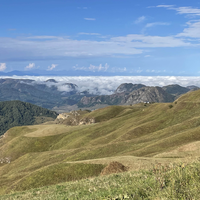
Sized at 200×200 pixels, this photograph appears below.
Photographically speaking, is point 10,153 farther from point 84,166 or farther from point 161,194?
point 161,194

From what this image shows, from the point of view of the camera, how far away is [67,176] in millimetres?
48906

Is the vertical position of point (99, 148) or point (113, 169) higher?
point (113, 169)

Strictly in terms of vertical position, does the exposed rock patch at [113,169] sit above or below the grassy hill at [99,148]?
above

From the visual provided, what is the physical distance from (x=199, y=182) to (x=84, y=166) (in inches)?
1565

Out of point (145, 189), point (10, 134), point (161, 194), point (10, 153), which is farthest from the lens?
point (10, 134)

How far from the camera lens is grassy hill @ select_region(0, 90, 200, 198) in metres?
49.6

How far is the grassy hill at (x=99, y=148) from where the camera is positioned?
49.6 metres

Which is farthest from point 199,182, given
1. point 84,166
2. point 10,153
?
point 10,153

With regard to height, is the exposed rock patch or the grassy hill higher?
the exposed rock patch

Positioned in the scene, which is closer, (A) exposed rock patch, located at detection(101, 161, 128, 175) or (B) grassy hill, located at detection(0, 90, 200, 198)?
(A) exposed rock patch, located at detection(101, 161, 128, 175)

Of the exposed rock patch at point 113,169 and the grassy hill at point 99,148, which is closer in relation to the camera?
the exposed rock patch at point 113,169

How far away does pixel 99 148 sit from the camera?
8231cm

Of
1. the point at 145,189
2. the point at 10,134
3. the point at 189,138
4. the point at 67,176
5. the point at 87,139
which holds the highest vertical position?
the point at 145,189

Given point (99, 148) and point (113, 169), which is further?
point (99, 148)
